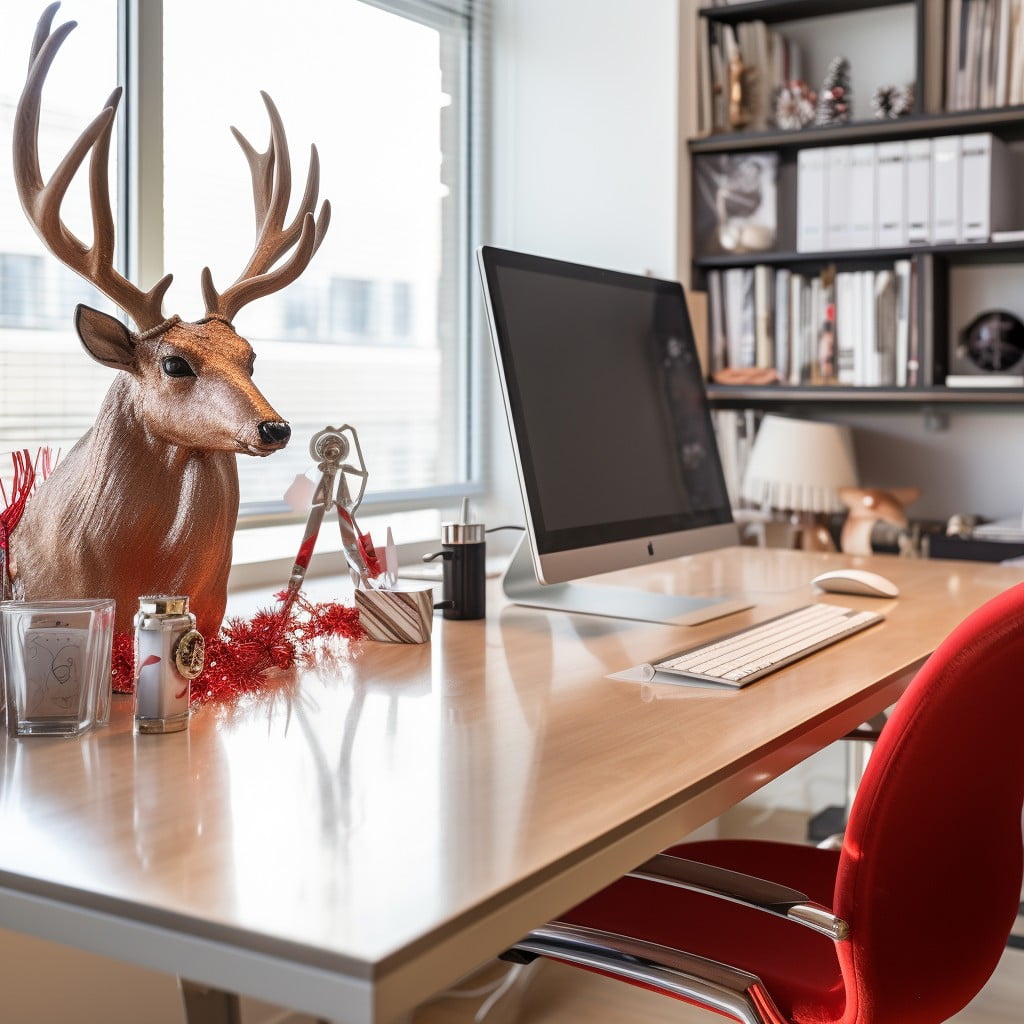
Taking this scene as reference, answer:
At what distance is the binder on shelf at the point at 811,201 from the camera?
317cm

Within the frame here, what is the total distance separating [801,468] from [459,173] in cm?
122

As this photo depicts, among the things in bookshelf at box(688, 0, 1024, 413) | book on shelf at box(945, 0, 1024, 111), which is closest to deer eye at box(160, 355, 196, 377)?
bookshelf at box(688, 0, 1024, 413)

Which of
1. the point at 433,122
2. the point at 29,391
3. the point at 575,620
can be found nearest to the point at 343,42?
the point at 433,122

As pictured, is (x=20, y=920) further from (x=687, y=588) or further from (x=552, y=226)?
(x=552, y=226)

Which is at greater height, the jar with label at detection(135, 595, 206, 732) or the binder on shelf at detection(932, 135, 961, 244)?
the binder on shelf at detection(932, 135, 961, 244)

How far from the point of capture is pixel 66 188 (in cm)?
126

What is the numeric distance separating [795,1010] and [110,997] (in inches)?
45.5

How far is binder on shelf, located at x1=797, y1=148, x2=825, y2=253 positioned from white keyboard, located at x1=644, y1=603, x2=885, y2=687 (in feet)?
5.36

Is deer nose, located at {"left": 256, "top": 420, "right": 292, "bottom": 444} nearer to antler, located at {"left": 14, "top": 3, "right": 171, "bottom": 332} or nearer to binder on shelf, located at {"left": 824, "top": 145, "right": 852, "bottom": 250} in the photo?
antler, located at {"left": 14, "top": 3, "right": 171, "bottom": 332}

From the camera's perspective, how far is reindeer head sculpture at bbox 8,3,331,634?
128cm

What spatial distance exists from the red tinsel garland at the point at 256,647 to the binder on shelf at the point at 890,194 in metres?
2.07

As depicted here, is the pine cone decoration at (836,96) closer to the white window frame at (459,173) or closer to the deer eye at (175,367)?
the white window frame at (459,173)

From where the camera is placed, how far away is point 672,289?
2041 millimetres

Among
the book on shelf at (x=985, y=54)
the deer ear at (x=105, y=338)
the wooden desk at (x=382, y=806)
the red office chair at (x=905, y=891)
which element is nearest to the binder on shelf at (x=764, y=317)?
the book on shelf at (x=985, y=54)
